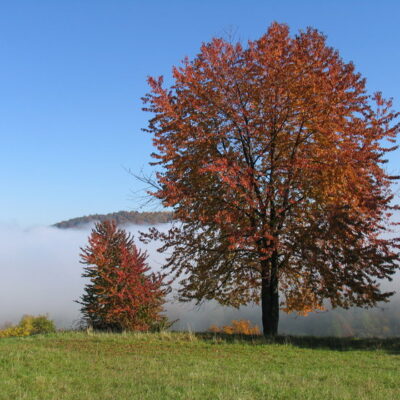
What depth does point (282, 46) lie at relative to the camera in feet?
53.3

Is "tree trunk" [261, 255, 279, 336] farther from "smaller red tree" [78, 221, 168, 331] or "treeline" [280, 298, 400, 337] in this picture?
"treeline" [280, 298, 400, 337]

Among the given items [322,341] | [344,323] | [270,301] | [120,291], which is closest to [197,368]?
[322,341]

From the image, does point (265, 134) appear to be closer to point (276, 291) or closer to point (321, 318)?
point (276, 291)

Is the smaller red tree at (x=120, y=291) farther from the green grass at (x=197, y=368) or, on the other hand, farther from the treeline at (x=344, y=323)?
the treeline at (x=344, y=323)

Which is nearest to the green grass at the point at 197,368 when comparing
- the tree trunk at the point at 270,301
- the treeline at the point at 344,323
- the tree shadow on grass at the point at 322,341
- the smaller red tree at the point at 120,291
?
the tree shadow on grass at the point at 322,341

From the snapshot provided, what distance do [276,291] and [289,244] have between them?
108 inches

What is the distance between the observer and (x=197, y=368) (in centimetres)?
1030

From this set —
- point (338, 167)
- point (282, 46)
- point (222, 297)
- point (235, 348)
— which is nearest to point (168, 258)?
point (222, 297)

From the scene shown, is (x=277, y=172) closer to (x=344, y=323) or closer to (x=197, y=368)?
(x=197, y=368)

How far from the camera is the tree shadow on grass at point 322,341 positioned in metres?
14.5

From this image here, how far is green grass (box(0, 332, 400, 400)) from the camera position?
7973 mm

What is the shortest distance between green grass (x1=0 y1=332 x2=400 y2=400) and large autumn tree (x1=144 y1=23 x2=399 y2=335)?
7.90 ft

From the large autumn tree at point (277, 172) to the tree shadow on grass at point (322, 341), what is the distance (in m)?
1.33

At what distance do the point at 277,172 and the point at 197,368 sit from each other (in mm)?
8201
